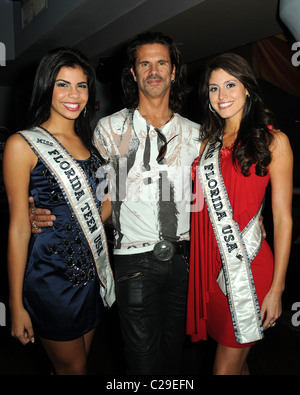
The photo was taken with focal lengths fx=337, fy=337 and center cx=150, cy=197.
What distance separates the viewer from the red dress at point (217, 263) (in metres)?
1.46

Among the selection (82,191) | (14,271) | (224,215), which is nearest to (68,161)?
(82,191)

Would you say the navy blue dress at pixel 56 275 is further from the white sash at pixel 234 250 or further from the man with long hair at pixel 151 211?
the white sash at pixel 234 250

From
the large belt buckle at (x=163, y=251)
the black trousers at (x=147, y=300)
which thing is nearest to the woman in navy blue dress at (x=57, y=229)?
the black trousers at (x=147, y=300)

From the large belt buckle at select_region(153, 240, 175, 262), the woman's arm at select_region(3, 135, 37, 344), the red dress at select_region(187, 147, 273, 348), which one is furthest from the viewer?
the large belt buckle at select_region(153, 240, 175, 262)

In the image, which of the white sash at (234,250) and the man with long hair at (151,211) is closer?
the white sash at (234,250)

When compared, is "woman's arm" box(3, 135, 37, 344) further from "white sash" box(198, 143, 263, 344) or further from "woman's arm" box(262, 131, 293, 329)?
"woman's arm" box(262, 131, 293, 329)

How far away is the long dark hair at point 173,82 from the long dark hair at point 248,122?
236 mm

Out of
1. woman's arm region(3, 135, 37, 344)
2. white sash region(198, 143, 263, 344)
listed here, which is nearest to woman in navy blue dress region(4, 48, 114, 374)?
woman's arm region(3, 135, 37, 344)

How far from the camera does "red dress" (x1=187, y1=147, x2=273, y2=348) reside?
4.77ft

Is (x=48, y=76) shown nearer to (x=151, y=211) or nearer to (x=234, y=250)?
(x=151, y=211)

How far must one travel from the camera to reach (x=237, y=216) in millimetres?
1531

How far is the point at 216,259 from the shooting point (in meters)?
1.60

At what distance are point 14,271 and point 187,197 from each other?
0.87 meters

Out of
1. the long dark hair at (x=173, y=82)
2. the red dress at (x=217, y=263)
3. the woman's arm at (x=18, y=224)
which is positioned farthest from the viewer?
the long dark hair at (x=173, y=82)
